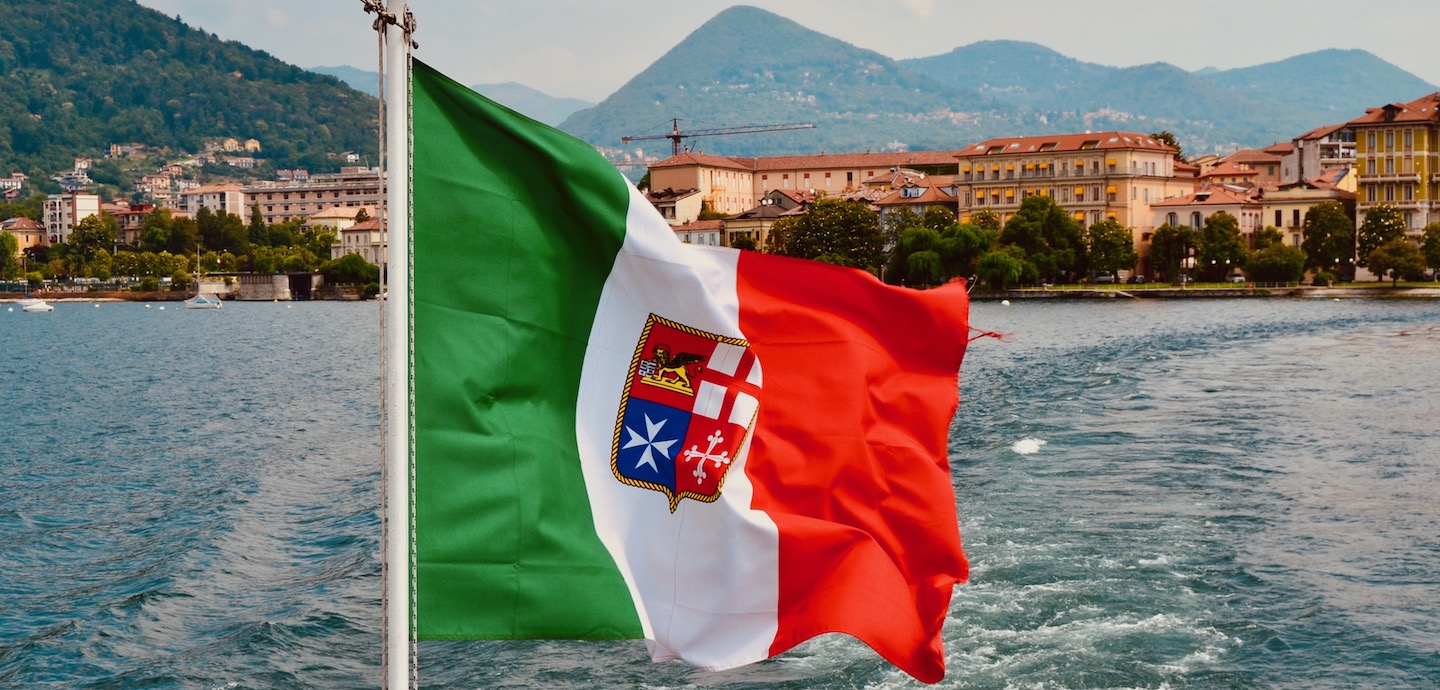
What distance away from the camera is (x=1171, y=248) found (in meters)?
107

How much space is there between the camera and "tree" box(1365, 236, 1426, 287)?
308ft

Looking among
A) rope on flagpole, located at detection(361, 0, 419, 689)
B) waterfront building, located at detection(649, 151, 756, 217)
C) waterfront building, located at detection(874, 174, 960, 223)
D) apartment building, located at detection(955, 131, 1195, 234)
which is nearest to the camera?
rope on flagpole, located at detection(361, 0, 419, 689)

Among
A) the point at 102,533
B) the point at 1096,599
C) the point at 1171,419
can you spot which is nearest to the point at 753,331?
the point at 1096,599

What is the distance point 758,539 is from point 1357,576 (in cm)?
1231

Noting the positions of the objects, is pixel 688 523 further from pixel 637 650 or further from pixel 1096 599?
pixel 1096 599

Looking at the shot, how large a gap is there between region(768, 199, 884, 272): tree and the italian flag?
323 feet

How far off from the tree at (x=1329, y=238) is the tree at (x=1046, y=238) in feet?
52.7

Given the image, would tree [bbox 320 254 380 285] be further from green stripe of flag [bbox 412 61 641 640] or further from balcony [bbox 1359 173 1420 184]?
green stripe of flag [bbox 412 61 641 640]

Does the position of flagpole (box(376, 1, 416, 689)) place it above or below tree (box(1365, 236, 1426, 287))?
below

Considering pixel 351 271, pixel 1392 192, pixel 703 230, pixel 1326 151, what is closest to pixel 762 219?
pixel 703 230

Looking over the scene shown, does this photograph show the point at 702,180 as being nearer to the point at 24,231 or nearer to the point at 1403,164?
the point at 1403,164

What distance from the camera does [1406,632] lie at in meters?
13.6

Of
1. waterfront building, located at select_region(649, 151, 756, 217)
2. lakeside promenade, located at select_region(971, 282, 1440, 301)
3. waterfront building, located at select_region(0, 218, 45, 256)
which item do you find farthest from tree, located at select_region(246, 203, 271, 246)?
lakeside promenade, located at select_region(971, 282, 1440, 301)

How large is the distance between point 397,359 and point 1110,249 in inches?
4173
